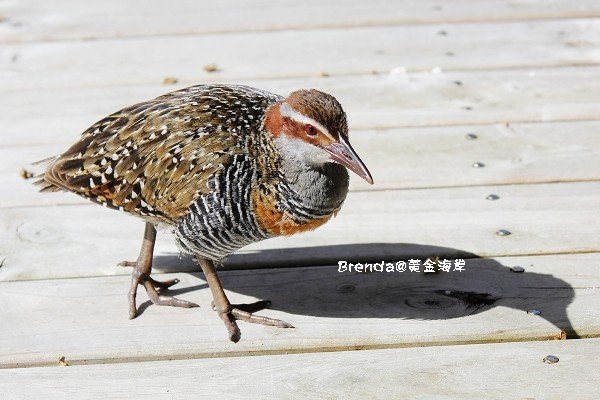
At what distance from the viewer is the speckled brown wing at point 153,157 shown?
354 centimetres

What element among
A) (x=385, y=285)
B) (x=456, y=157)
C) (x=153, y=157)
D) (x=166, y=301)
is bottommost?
(x=166, y=301)

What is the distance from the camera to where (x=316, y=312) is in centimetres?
371

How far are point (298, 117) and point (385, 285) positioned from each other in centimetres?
84

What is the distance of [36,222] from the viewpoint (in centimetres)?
420

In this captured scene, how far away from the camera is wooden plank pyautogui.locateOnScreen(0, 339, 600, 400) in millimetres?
3215

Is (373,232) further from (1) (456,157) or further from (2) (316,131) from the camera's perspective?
(2) (316,131)

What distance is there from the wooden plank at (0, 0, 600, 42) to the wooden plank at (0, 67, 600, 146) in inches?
29.1

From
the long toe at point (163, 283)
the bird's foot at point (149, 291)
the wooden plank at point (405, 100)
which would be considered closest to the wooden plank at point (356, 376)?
the bird's foot at point (149, 291)

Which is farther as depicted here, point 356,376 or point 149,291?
point 149,291

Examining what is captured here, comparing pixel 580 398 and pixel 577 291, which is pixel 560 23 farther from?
pixel 580 398

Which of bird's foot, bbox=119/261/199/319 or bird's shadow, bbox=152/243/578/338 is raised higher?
bird's shadow, bbox=152/243/578/338

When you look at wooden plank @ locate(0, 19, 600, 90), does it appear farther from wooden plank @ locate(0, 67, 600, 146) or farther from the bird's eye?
the bird's eye

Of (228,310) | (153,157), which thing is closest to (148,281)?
(228,310)

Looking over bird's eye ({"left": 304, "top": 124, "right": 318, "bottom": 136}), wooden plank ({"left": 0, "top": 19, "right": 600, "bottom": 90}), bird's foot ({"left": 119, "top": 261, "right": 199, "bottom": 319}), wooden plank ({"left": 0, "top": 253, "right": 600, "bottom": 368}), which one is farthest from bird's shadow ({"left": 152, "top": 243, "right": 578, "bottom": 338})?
wooden plank ({"left": 0, "top": 19, "right": 600, "bottom": 90})
